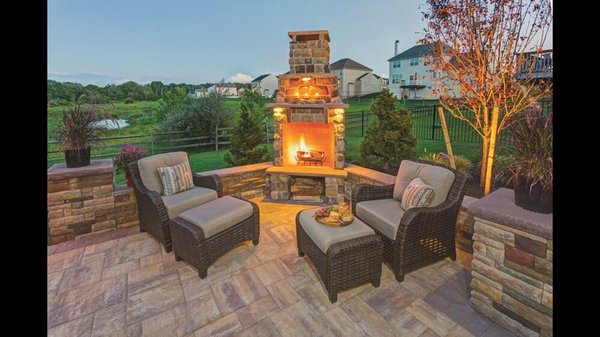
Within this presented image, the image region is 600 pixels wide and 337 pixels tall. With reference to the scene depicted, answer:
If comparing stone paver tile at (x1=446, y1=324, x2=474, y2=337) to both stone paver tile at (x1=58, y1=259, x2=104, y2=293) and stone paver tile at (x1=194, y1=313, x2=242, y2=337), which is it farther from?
stone paver tile at (x1=58, y1=259, x2=104, y2=293)

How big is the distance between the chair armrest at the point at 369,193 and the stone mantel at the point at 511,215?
128cm

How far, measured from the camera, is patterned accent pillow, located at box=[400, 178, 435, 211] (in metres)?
3.03

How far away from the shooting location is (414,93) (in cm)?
2228

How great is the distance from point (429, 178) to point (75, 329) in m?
3.51

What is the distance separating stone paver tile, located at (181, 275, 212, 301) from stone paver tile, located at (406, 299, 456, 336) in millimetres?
1824

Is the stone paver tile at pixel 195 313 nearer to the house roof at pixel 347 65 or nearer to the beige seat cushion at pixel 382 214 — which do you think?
the beige seat cushion at pixel 382 214

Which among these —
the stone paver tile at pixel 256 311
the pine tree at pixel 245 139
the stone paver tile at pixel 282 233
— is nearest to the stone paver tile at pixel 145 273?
the stone paver tile at pixel 256 311

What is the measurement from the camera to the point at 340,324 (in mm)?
2357

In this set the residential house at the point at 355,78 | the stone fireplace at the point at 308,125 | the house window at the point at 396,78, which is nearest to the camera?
the stone fireplace at the point at 308,125

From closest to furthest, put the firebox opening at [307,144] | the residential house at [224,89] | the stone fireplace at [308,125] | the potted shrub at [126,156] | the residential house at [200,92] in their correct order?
1. the potted shrub at [126,156]
2. the stone fireplace at [308,125]
3. the firebox opening at [307,144]
4. the residential house at [200,92]
5. the residential house at [224,89]

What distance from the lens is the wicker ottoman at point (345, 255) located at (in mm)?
2584

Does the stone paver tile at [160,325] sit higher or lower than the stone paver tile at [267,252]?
Result: lower

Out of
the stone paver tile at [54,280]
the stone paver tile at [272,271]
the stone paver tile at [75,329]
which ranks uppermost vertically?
the stone paver tile at [272,271]
